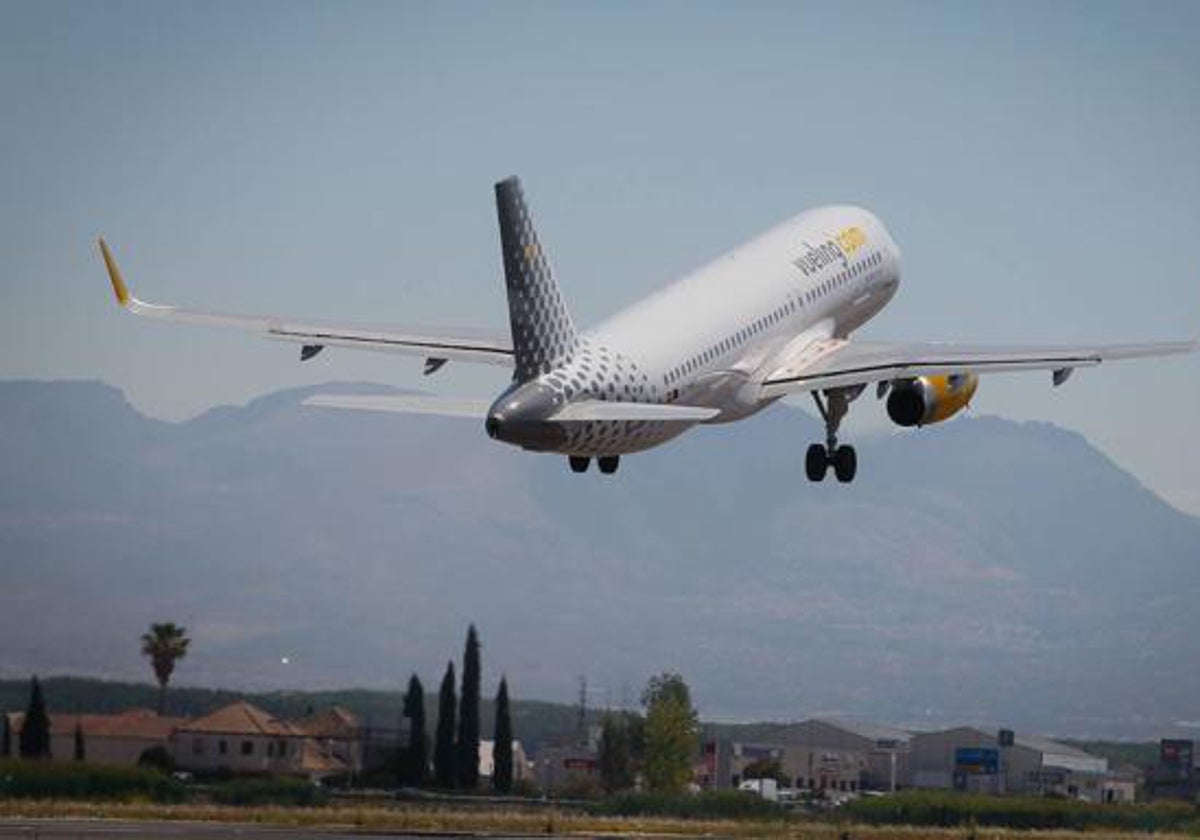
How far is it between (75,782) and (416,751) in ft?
68.1

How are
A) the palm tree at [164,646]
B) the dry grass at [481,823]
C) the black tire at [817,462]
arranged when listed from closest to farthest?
the dry grass at [481,823] → the black tire at [817,462] → the palm tree at [164,646]

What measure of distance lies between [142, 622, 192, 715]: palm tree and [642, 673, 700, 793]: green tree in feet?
77.5

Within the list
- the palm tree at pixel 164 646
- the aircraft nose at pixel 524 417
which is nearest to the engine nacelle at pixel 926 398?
the aircraft nose at pixel 524 417

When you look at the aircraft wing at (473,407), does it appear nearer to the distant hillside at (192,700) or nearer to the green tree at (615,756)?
the green tree at (615,756)

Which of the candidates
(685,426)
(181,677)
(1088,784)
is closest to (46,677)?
(181,677)

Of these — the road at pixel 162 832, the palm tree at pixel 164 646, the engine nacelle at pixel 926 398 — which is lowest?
the road at pixel 162 832

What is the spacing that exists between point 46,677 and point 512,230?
58736 millimetres

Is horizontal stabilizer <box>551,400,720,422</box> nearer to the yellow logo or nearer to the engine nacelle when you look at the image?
the engine nacelle

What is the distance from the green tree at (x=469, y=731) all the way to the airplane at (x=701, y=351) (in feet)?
66.7

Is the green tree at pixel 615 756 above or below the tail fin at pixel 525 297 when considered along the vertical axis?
below

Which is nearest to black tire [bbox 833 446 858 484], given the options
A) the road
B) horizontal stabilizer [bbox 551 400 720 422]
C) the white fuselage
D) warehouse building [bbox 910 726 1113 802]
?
the white fuselage

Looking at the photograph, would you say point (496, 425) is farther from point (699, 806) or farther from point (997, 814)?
point (997, 814)

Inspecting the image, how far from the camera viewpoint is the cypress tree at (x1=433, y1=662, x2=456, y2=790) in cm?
9988

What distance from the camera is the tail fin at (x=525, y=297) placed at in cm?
7244
